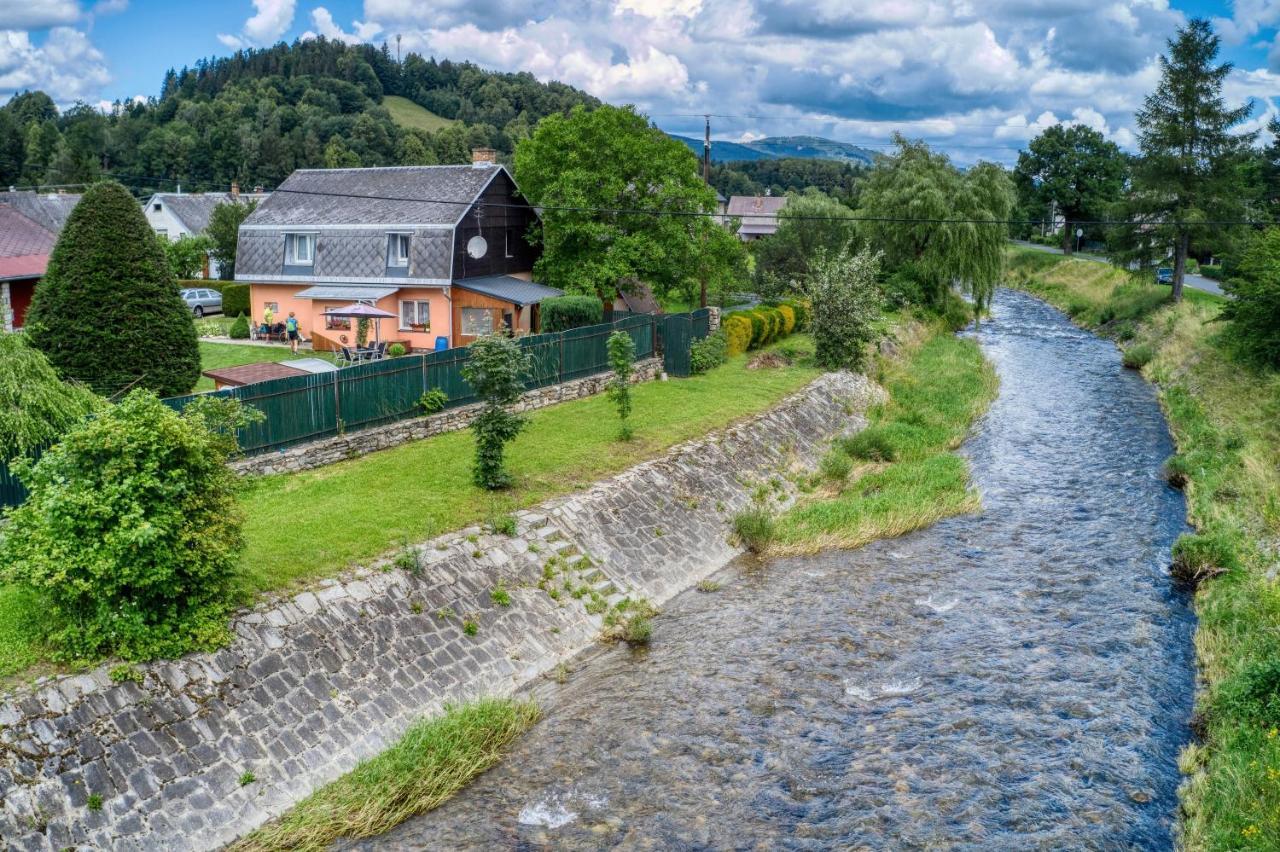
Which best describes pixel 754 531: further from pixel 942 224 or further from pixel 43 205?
pixel 43 205

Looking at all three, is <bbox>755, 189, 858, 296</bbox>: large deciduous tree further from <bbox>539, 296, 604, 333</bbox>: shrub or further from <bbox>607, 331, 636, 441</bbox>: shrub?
<bbox>607, 331, 636, 441</bbox>: shrub

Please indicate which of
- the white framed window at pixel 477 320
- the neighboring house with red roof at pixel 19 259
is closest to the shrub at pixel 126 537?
the neighboring house with red roof at pixel 19 259

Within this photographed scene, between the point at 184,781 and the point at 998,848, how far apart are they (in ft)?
32.7

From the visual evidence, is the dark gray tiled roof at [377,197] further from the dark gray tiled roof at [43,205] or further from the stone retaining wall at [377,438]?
the dark gray tiled roof at [43,205]

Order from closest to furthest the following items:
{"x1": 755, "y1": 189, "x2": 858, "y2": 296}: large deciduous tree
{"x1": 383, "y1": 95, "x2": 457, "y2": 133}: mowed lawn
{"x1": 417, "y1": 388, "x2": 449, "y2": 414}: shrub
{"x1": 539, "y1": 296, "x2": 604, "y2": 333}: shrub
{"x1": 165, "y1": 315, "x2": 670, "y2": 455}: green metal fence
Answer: {"x1": 165, "y1": 315, "x2": 670, "y2": 455}: green metal fence → {"x1": 417, "y1": 388, "x2": 449, "y2": 414}: shrub → {"x1": 539, "y1": 296, "x2": 604, "y2": 333}: shrub → {"x1": 755, "y1": 189, "x2": 858, "y2": 296}: large deciduous tree → {"x1": 383, "y1": 95, "x2": 457, "y2": 133}: mowed lawn

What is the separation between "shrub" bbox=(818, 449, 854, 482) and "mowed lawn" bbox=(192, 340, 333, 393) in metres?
19.6

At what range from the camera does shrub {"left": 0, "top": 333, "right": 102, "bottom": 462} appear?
614 inches

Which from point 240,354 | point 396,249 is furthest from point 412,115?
point 240,354

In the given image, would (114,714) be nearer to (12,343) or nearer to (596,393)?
(12,343)

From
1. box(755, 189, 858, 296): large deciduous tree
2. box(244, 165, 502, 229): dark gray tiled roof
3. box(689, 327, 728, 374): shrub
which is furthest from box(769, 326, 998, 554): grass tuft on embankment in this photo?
box(244, 165, 502, 229): dark gray tiled roof

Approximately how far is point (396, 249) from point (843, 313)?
61.9ft

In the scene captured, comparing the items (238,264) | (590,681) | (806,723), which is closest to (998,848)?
(806,723)

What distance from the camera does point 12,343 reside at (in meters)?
16.0

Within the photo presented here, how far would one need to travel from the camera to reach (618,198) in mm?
40688
